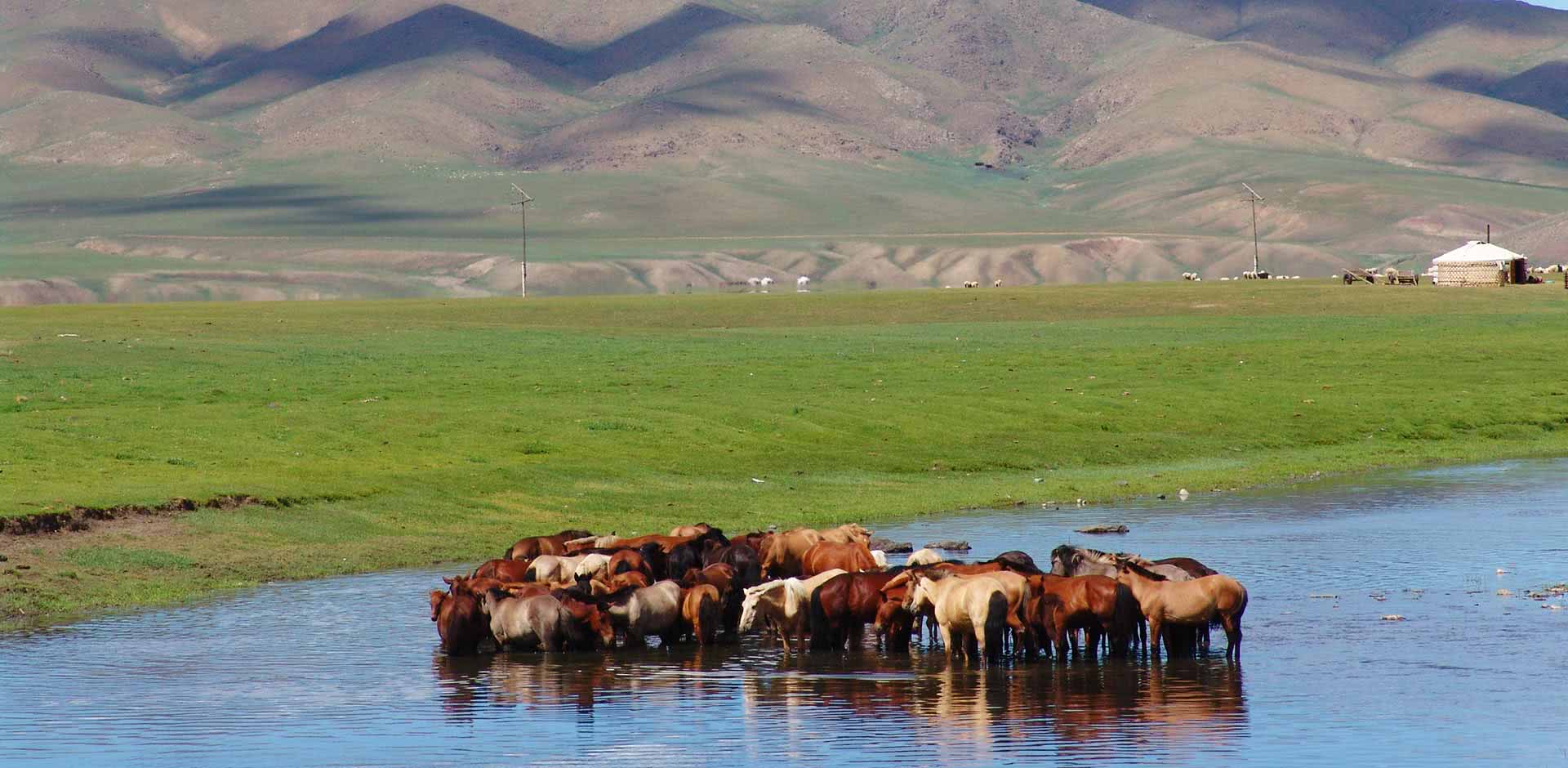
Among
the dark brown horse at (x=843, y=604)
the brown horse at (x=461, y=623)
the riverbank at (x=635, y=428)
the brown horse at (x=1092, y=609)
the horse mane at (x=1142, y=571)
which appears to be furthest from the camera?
the riverbank at (x=635, y=428)

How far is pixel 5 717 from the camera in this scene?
59.2 ft

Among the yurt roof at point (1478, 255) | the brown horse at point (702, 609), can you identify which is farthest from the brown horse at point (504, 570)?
the yurt roof at point (1478, 255)

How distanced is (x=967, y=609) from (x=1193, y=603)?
221cm

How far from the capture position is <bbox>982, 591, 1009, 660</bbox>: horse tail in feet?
65.7

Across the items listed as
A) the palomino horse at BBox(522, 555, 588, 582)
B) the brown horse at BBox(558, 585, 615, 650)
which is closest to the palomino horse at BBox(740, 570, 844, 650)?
the brown horse at BBox(558, 585, 615, 650)

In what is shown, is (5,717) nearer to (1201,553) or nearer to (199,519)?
(199,519)

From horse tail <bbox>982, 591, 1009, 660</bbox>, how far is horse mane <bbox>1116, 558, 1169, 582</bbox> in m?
1.64

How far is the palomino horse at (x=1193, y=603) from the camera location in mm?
19859

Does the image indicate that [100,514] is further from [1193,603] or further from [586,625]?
[1193,603]

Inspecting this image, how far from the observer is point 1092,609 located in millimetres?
20156

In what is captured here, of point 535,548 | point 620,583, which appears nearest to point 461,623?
point 620,583

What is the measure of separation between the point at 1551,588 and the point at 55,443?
2359 cm

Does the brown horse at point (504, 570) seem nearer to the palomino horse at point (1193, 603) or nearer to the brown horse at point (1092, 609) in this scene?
the brown horse at point (1092, 609)

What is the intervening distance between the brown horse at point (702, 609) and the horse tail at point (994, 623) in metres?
3.16
